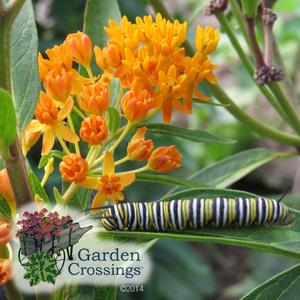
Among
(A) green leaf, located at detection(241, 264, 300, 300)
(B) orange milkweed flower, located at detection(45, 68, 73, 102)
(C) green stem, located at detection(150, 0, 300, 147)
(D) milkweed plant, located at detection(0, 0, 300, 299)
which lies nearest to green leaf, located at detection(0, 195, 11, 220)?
(D) milkweed plant, located at detection(0, 0, 300, 299)

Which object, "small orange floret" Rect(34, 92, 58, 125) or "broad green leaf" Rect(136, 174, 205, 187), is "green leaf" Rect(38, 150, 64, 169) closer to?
"small orange floret" Rect(34, 92, 58, 125)

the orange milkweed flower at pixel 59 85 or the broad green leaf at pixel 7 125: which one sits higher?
the orange milkweed flower at pixel 59 85

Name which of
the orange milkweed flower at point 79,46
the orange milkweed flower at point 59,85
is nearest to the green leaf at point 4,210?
the orange milkweed flower at point 59,85

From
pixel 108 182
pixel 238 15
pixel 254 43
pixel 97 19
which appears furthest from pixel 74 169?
pixel 238 15

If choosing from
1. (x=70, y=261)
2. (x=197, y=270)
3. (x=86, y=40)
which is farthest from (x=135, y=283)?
(x=197, y=270)

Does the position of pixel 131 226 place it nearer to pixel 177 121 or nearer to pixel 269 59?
pixel 269 59

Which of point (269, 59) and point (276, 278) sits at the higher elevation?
point (269, 59)

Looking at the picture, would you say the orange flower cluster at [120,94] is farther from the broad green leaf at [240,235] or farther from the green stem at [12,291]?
the green stem at [12,291]
